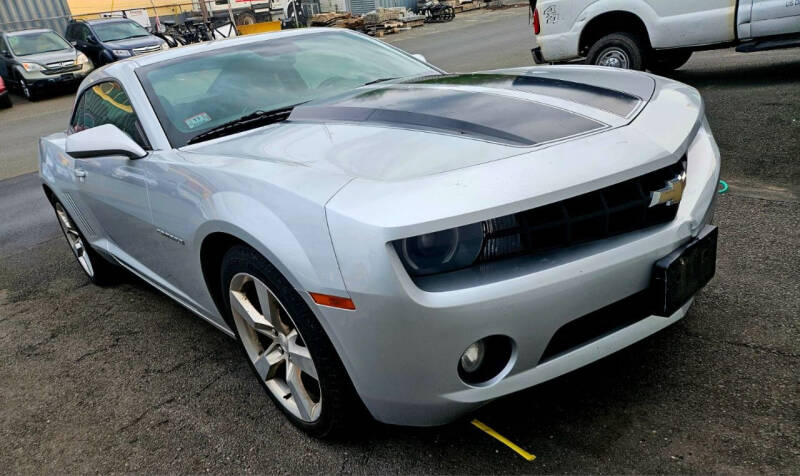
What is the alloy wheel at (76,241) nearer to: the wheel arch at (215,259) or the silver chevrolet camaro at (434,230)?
the silver chevrolet camaro at (434,230)

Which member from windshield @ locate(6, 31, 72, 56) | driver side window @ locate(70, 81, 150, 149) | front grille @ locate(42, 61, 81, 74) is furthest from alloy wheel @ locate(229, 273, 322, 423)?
windshield @ locate(6, 31, 72, 56)

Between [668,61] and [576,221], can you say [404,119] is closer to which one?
[576,221]

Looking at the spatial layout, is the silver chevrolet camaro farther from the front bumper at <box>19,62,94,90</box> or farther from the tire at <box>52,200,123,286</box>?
the front bumper at <box>19,62,94,90</box>

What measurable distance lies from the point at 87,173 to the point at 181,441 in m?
1.72

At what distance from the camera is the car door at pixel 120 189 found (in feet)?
9.43

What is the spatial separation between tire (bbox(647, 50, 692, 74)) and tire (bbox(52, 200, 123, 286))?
6639 millimetres

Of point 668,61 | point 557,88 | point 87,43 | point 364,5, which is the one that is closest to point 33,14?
point 87,43

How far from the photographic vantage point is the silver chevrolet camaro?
1758mm

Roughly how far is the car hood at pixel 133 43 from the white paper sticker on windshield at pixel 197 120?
14567mm

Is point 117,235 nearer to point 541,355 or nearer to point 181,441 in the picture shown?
point 181,441

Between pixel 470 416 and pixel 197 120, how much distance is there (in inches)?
73.0

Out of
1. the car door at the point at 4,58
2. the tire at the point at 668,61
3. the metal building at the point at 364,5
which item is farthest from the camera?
the metal building at the point at 364,5

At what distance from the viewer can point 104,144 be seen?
2.83 m

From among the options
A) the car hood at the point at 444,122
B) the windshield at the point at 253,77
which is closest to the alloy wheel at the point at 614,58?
the windshield at the point at 253,77
